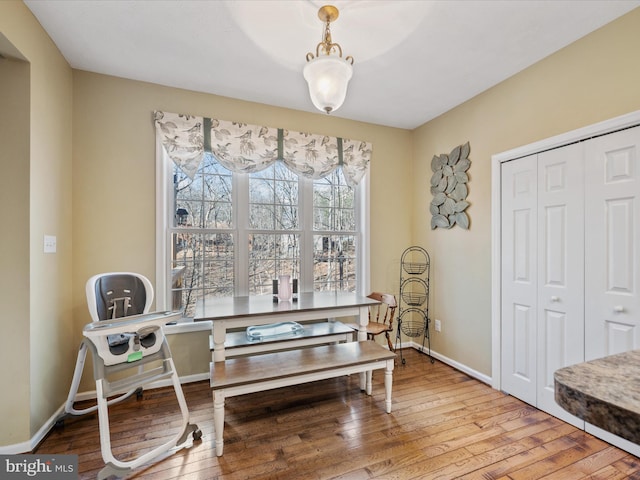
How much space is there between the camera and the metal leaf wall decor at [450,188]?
3064 mm

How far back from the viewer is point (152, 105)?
108 inches

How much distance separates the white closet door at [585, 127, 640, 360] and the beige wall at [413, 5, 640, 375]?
269 mm

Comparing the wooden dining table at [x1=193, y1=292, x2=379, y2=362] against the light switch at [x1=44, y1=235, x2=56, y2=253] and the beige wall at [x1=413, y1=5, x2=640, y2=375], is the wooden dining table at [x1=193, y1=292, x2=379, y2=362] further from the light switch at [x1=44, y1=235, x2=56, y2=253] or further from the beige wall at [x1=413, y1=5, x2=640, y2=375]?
the beige wall at [x1=413, y1=5, x2=640, y2=375]

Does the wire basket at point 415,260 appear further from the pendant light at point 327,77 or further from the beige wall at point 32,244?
the beige wall at point 32,244

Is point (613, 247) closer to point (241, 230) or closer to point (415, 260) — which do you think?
point (415, 260)

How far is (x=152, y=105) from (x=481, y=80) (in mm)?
2991

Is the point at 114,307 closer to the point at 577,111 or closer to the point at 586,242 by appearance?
the point at 586,242

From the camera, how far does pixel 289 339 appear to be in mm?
2557

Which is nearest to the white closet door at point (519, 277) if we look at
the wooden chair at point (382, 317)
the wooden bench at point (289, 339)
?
the wooden chair at point (382, 317)

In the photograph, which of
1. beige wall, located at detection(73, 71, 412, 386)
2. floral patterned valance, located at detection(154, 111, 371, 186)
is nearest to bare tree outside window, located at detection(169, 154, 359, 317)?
floral patterned valance, located at detection(154, 111, 371, 186)

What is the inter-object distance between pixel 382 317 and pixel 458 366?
96 cm

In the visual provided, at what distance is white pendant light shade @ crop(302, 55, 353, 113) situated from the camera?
63.5 inches

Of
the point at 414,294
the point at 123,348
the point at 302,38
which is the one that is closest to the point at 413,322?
the point at 414,294

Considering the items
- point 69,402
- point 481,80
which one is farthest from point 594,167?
point 69,402
